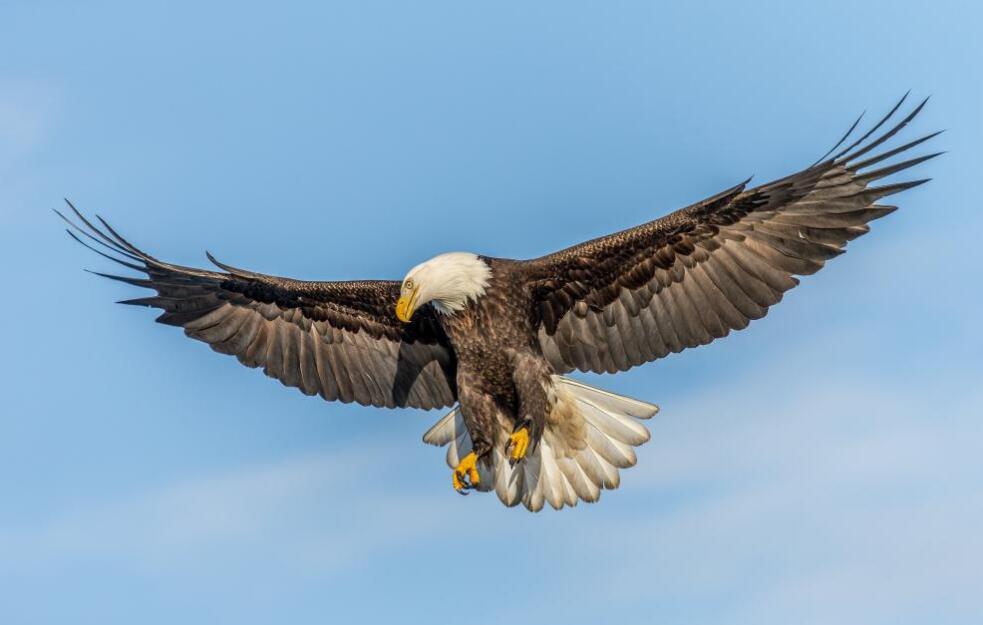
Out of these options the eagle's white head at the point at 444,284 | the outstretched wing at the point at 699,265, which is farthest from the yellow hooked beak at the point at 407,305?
the outstretched wing at the point at 699,265

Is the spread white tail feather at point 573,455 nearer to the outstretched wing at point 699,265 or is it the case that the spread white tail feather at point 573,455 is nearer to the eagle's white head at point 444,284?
the outstretched wing at point 699,265

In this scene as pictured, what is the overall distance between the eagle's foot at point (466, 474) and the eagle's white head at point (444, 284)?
1162 millimetres

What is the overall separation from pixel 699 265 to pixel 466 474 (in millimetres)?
2336

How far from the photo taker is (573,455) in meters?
12.4

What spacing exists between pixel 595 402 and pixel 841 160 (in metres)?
2.64

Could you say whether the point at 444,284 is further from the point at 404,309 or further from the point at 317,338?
the point at 317,338

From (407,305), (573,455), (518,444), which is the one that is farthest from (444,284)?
(573,455)

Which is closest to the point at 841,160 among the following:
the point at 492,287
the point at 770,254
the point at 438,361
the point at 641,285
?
the point at 770,254

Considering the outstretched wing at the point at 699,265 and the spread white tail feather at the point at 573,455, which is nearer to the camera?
the outstretched wing at the point at 699,265

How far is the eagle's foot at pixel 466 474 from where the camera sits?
476 inches

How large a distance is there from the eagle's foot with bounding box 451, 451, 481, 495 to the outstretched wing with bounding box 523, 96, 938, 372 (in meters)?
0.96

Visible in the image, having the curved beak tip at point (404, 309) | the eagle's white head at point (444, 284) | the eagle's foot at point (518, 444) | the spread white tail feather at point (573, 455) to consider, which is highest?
the eagle's white head at point (444, 284)

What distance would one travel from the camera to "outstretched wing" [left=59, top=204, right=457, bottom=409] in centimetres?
1270

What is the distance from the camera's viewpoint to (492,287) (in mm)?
11758
